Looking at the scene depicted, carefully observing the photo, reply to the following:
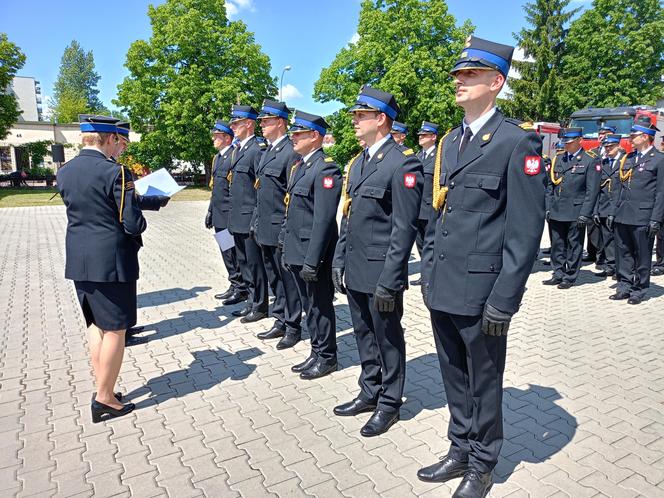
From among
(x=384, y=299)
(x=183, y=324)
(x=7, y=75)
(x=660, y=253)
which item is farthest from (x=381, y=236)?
(x=7, y=75)

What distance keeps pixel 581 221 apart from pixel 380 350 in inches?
206

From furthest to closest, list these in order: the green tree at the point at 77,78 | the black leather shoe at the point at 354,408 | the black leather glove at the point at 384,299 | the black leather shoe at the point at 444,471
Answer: the green tree at the point at 77,78 → the black leather shoe at the point at 354,408 → the black leather glove at the point at 384,299 → the black leather shoe at the point at 444,471

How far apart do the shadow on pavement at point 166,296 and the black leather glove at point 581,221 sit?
564cm

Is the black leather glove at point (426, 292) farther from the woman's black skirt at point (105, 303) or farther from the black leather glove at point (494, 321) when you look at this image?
the woman's black skirt at point (105, 303)

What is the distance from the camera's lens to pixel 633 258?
686 centimetres

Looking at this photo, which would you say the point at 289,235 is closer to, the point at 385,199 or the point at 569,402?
the point at 385,199

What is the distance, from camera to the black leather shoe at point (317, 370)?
434cm

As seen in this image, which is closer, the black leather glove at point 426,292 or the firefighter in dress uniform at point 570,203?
the black leather glove at point 426,292

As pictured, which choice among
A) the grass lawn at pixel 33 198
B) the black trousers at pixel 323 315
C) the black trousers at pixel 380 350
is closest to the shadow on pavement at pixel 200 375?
the black trousers at pixel 323 315

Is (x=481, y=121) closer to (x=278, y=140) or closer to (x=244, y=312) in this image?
(x=278, y=140)

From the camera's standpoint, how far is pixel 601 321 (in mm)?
5863

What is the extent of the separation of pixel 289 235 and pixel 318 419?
167 centimetres

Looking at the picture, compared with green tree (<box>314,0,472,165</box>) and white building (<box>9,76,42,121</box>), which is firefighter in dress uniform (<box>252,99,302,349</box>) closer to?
green tree (<box>314,0,472,165</box>)

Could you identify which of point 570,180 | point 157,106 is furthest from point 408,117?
point 570,180
